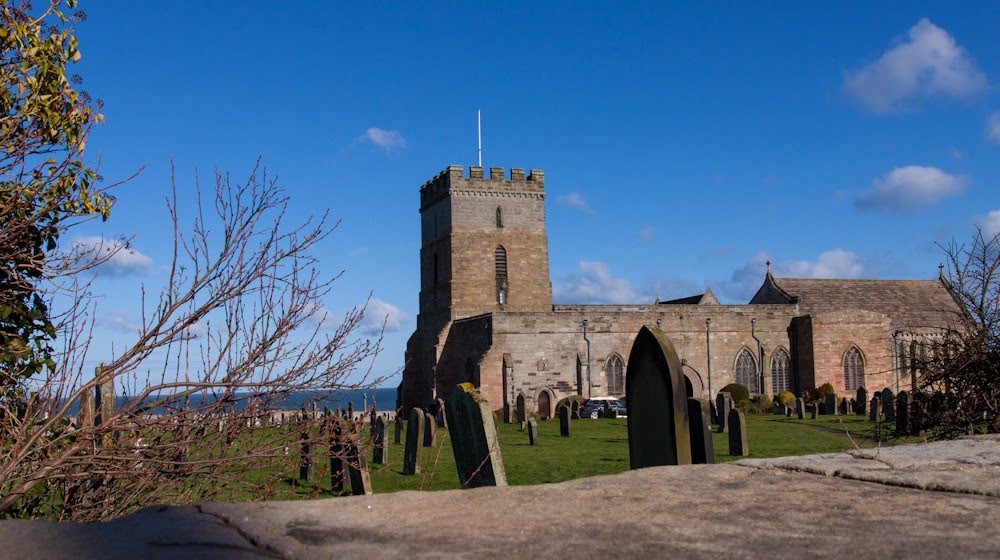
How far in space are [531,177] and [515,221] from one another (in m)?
2.76

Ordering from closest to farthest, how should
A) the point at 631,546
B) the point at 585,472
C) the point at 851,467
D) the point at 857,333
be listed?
the point at 631,546
the point at 851,467
the point at 585,472
the point at 857,333

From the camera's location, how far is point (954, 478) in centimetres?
316

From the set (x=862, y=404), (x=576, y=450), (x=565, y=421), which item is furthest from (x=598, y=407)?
(x=576, y=450)

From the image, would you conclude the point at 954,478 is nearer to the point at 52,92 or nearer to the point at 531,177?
the point at 52,92

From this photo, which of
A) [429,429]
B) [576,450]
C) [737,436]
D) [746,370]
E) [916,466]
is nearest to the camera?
[916,466]

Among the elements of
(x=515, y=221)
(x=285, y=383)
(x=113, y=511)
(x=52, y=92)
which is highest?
(x=515, y=221)

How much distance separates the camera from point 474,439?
8.44 m

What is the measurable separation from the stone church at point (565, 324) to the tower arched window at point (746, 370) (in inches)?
2.4

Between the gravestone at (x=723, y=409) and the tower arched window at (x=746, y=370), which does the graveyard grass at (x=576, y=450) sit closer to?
the gravestone at (x=723, y=409)

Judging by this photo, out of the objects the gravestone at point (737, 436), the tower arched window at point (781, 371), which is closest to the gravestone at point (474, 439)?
the gravestone at point (737, 436)

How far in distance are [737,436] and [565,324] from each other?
1944cm

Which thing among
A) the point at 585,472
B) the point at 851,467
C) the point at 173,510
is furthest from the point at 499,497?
the point at 585,472

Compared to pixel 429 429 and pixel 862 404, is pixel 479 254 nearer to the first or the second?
pixel 862 404

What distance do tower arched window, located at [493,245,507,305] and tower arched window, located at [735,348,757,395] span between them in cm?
1165
